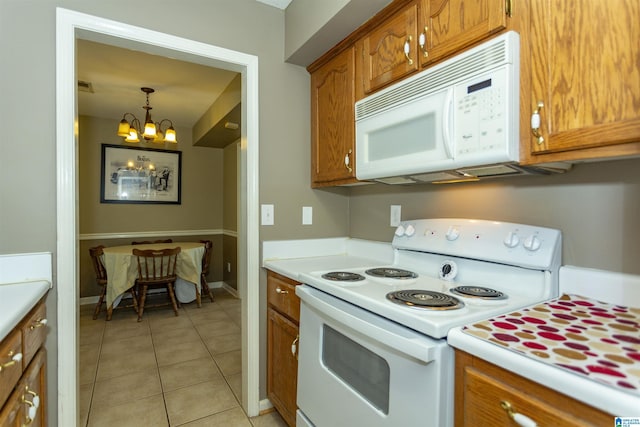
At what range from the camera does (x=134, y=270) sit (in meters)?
3.56

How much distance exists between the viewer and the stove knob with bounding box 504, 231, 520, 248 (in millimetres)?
1221

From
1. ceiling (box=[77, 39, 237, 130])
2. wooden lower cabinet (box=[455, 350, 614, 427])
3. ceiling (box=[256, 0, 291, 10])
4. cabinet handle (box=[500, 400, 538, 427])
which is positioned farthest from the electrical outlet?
ceiling (box=[77, 39, 237, 130])

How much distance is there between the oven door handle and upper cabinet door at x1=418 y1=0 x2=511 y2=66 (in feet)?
3.21

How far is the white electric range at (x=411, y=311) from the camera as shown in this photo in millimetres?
889

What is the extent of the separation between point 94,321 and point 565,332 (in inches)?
159

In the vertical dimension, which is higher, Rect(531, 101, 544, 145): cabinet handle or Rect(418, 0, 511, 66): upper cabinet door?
Rect(418, 0, 511, 66): upper cabinet door

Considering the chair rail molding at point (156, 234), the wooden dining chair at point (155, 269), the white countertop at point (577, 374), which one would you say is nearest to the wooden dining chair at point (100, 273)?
the wooden dining chair at point (155, 269)

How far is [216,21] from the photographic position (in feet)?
5.93

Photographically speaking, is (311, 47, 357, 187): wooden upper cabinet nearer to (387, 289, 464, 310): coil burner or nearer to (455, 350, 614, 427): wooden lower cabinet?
(387, 289, 464, 310): coil burner

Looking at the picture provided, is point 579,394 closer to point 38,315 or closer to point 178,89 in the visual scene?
point 38,315

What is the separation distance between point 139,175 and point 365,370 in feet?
14.3

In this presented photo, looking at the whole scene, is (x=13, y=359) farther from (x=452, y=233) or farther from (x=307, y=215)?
(x=452, y=233)

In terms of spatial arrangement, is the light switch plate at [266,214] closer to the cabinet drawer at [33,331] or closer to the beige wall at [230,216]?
the cabinet drawer at [33,331]

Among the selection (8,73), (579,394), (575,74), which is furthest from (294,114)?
(579,394)
